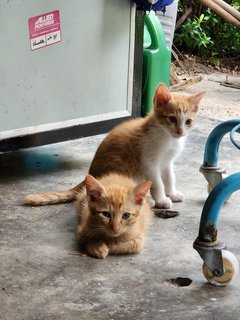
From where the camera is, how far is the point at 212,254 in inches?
98.3

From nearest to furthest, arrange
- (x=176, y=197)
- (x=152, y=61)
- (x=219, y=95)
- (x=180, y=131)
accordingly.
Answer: (x=180, y=131)
(x=176, y=197)
(x=152, y=61)
(x=219, y=95)

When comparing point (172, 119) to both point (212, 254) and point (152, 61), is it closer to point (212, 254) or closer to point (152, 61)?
point (212, 254)

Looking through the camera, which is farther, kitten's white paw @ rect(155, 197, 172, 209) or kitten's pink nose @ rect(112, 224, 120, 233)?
kitten's white paw @ rect(155, 197, 172, 209)

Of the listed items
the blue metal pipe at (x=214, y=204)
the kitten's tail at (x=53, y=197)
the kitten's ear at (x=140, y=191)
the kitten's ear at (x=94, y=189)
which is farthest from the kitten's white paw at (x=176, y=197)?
the blue metal pipe at (x=214, y=204)

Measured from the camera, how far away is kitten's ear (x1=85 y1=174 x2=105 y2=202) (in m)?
2.81

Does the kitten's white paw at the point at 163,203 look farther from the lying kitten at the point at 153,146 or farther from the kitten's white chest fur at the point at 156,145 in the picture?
the kitten's white chest fur at the point at 156,145

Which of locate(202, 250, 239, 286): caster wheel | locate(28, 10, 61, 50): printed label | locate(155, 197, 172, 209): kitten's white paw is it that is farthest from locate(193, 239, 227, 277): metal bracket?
locate(28, 10, 61, 50): printed label

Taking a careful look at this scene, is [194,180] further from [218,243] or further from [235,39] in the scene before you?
[235,39]

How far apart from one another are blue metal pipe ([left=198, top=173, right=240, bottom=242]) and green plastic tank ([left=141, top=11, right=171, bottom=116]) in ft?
7.22

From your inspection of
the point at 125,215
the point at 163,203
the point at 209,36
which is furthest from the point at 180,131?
the point at 209,36

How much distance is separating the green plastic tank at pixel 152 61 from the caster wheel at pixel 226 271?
2.22 meters

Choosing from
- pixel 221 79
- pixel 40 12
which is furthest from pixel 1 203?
pixel 221 79

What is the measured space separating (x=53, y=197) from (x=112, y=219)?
0.72 meters

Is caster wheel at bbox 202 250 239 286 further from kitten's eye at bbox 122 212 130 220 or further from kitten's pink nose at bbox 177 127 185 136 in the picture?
kitten's pink nose at bbox 177 127 185 136
